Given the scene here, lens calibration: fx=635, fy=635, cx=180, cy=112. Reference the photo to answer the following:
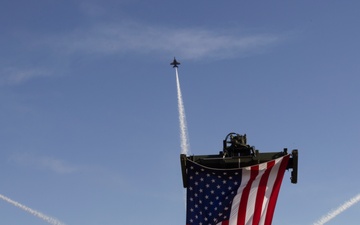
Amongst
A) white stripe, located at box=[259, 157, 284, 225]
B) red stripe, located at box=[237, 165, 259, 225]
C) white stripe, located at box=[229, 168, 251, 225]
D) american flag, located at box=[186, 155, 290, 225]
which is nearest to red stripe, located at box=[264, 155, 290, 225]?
american flag, located at box=[186, 155, 290, 225]

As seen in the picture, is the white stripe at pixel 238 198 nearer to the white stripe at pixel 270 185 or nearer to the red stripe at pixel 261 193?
the red stripe at pixel 261 193

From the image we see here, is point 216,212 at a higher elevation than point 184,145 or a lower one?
lower

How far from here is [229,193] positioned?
31.0 meters

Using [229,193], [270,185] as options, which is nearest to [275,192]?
[270,185]

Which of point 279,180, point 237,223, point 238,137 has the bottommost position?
point 237,223

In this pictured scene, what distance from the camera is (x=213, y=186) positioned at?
3081 cm

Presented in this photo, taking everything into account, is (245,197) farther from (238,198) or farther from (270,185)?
(270,185)

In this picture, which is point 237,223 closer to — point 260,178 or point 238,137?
point 260,178

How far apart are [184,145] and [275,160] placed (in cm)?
3909

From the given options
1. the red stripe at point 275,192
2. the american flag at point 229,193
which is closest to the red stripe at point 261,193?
the american flag at point 229,193

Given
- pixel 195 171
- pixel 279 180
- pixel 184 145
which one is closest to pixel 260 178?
pixel 279 180

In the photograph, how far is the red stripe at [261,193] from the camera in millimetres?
31062

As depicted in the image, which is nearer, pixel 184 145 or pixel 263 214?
pixel 263 214

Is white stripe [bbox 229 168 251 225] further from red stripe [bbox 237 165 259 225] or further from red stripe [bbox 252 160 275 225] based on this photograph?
red stripe [bbox 252 160 275 225]
